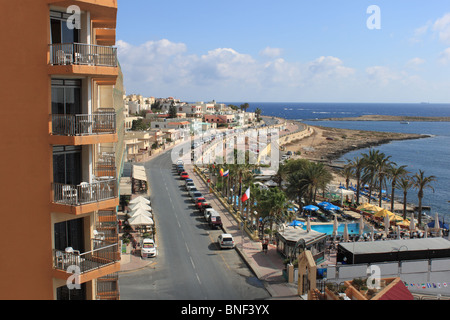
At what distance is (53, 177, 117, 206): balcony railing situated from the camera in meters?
10.7

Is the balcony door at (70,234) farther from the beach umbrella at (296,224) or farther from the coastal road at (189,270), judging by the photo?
the beach umbrella at (296,224)

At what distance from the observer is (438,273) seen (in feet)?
80.9

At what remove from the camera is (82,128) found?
11.2 m

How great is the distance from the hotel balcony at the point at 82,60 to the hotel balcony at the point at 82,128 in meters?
1.09

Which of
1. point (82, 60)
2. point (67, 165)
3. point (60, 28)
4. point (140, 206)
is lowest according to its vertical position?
point (140, 206)

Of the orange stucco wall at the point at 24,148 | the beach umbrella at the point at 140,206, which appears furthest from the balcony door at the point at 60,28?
the beach umbrella at the point at 140,206

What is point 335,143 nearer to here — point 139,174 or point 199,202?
point 139,174

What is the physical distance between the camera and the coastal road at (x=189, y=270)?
73.0 ft

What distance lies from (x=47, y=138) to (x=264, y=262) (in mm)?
19306

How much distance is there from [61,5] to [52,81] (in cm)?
184

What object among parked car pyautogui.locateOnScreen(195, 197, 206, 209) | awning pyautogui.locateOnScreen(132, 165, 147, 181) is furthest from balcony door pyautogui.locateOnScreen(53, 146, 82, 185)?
awning pyautogui.locateOnScreen(132, 165, 147, 181)

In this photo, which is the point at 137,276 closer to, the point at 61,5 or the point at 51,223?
the point at 51,223

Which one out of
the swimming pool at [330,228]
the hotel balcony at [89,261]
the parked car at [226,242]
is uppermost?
the hotel balcony at [89,261]

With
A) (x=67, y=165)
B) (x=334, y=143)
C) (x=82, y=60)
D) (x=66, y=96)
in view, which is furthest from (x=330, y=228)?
(x=334, y=143)
